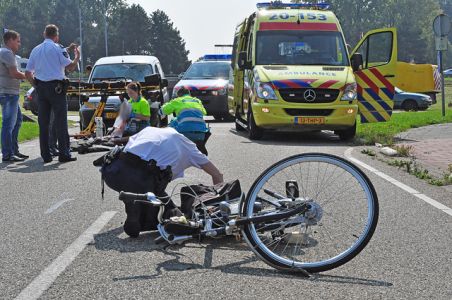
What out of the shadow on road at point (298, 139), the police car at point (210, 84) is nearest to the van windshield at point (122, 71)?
the shadow on road at point (298, 139)

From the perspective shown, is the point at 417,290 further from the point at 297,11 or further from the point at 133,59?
the point at 133,59

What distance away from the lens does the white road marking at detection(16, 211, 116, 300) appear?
4699mm

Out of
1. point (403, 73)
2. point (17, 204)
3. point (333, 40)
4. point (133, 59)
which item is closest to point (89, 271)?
point (17, 204)

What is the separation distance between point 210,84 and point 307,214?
60.4 feet

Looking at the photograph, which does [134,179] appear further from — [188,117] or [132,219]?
[188,117]

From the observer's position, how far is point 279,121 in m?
15.5

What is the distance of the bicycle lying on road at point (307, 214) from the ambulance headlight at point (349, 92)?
1008 centimetres

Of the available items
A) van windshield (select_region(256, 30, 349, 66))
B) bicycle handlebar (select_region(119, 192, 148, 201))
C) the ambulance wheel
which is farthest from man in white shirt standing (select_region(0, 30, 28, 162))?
bicycle handlebar (select_region(119, 192, 148, 201))

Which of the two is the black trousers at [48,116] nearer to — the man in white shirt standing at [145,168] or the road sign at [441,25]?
the man in white shirt standing at [145,168]

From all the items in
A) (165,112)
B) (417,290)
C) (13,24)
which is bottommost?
(417,290)

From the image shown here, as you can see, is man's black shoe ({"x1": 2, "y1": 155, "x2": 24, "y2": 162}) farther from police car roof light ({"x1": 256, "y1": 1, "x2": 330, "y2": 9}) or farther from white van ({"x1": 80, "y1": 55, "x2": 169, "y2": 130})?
police car roof light ({"x1": 256, "y1": 1, "x2": 330, "y2": 9})

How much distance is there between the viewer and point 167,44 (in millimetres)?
127875

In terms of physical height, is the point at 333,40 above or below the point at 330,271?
above

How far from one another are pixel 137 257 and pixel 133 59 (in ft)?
45.6
